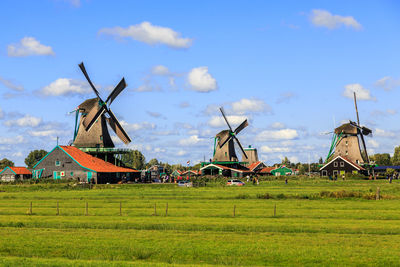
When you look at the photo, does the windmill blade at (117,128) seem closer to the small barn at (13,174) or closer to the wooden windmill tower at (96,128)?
the wooden windmill tower at (96,128)

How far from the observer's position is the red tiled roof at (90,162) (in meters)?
94.8

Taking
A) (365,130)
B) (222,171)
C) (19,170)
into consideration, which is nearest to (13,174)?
Result: (19,170)

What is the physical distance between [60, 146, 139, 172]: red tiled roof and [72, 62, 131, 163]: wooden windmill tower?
2.10 metres

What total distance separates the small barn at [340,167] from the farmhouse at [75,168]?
153 ft

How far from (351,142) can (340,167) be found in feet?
25.8

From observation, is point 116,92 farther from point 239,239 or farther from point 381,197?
point 239,239

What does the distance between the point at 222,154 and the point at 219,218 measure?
287 ft

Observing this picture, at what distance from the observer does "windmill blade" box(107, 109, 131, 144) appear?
10431 centimetres

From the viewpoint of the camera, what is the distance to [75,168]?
310 ft

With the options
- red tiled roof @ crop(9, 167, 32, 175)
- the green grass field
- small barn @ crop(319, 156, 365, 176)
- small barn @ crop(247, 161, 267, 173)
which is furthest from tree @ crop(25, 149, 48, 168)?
the green grass field

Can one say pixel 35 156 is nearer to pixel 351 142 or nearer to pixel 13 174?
pixel 13 174

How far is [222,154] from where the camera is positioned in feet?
416

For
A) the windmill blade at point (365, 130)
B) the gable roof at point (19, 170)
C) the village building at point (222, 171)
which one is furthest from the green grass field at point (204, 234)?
the windmill blade at point (365, 130)

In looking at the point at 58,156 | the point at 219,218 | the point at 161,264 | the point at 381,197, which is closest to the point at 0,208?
the point at 219,218
